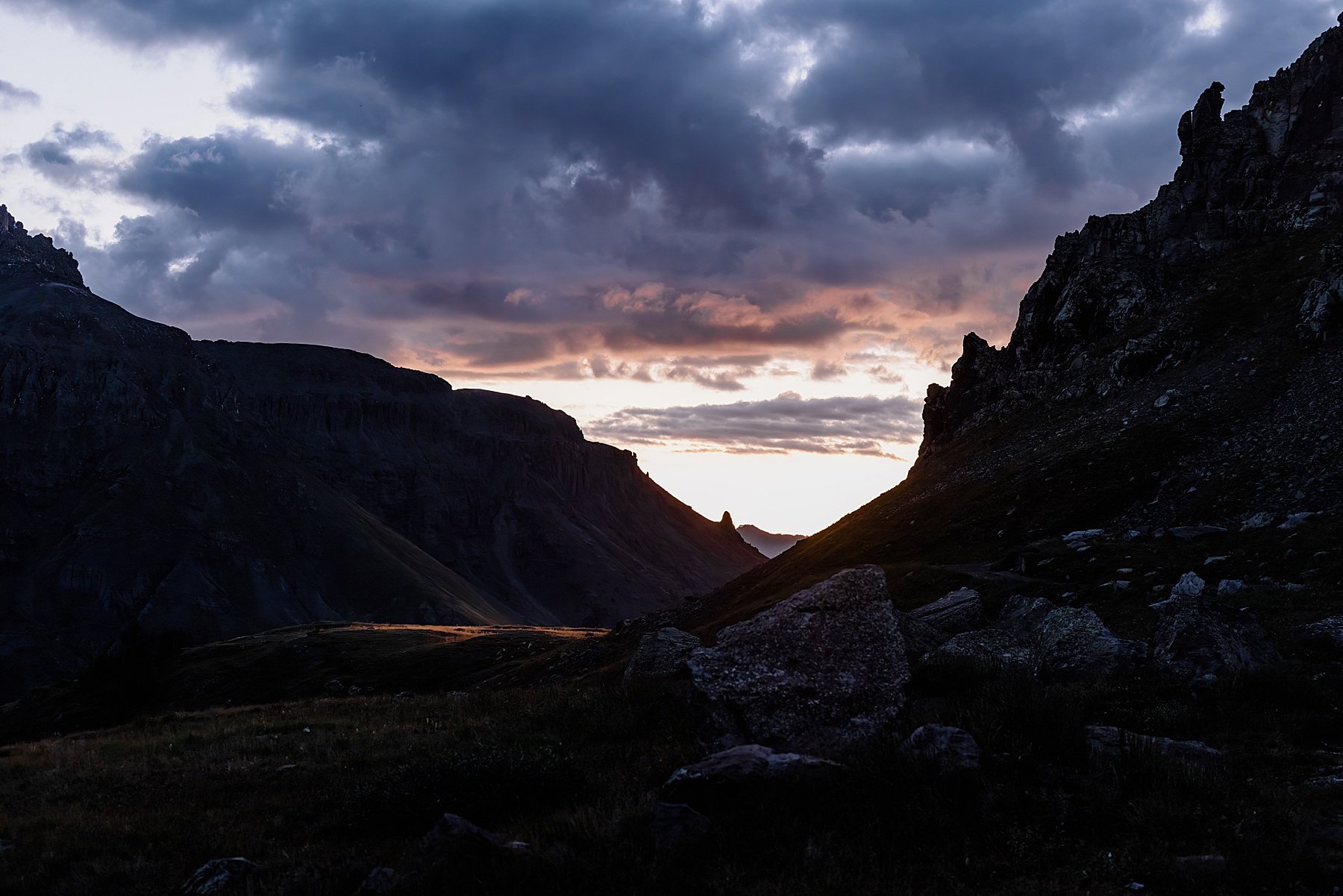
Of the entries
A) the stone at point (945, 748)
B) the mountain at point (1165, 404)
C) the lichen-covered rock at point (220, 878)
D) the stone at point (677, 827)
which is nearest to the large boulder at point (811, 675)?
the stone at point (945, 748)

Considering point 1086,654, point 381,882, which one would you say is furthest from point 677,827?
point 1086,654

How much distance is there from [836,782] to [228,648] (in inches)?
5945

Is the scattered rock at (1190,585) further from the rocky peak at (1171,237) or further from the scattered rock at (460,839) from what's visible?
the rocky peak at (1171,237)

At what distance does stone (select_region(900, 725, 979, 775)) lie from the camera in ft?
35.6

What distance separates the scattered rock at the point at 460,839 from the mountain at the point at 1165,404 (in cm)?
3072

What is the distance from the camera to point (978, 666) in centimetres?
1574

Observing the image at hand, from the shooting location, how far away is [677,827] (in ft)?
33.6

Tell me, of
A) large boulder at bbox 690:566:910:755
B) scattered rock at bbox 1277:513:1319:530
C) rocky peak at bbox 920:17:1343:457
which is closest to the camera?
large boulder at bbox 690:566:910:755

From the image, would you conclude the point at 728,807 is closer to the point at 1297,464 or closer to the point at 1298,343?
the point at 1297,464

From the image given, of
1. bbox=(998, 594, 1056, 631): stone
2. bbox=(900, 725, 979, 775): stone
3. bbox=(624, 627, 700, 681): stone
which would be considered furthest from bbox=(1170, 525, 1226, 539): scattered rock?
bbox=(900, 725, 979, 775): stone

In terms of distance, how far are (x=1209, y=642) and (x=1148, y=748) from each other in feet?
21.3

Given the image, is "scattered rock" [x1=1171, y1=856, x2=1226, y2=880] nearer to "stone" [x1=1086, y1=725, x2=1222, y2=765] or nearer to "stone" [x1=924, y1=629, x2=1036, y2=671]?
"stone" [x1=1086, y1=725, x2=1222, y2=765]

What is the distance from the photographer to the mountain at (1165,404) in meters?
48.9

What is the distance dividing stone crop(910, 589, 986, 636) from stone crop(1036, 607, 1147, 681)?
21.9 feet
